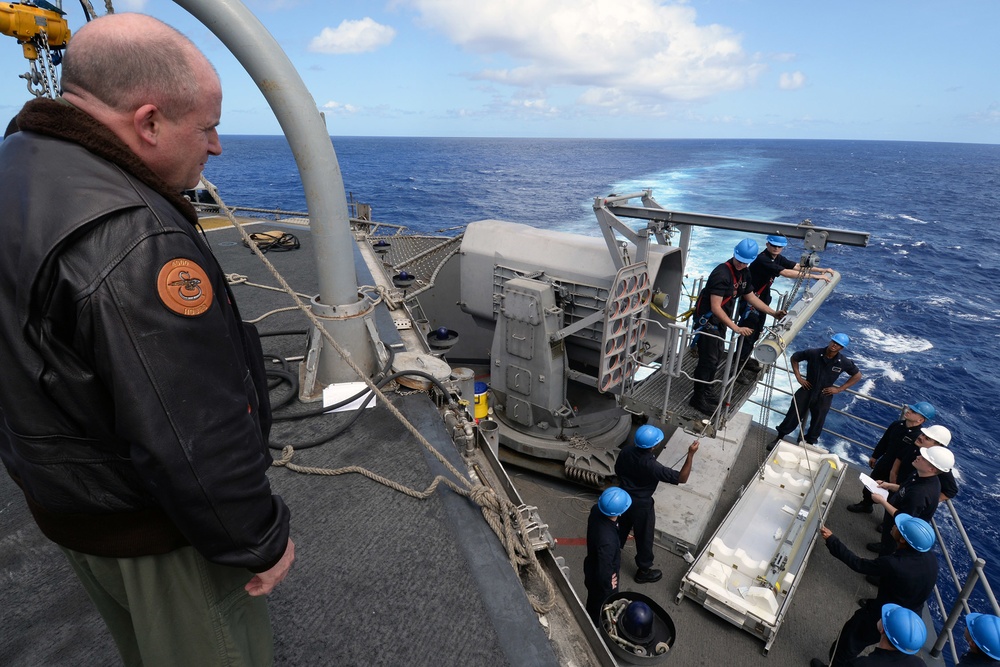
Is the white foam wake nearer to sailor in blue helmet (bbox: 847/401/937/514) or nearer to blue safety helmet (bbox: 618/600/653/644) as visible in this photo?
sailor in blue helmet (bbox: 847/401/937/514)

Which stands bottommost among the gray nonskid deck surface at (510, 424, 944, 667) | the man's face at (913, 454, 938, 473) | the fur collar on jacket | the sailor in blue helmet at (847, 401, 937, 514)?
the gray nonskid deck surface at (510, 424, 944, 667)

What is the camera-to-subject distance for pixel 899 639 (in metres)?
4.03

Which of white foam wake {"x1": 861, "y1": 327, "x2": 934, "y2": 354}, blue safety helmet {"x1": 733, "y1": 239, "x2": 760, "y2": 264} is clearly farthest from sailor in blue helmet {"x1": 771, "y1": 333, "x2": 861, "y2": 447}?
white foam wake {"x1": 861, "y1": 327, "x2": 934, "y2": 354}

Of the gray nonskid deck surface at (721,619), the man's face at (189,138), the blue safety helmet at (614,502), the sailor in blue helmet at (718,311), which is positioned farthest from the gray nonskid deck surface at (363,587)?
the sailor in blue helmet at (718,311)

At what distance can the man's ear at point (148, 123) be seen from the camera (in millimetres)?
1165

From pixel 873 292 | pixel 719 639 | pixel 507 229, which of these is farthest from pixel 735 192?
pixel 719 639

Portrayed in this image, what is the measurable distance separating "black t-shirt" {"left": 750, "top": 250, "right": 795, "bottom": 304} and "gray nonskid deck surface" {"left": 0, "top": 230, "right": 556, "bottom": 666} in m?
5.59

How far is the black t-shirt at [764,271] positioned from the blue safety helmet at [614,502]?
388 centimetres

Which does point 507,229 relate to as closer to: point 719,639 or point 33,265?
point 719,639

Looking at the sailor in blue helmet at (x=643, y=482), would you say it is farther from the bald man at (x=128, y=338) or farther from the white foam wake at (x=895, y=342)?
the white foam wake at (x=895, y=342)

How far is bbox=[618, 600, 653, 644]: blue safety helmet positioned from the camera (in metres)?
3.96

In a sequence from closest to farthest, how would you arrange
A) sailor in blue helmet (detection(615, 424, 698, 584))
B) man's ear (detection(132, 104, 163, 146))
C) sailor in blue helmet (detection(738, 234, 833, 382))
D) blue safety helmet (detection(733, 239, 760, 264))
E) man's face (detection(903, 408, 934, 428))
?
man's ear (detection(132, 104, 163, 146)) → sailor in blue helmet (detection(615, 424, 698, 584)) → blue safety helmet (detection(733, 239, 760, 264)) → man's face (detection(903, 408, 934, 428)) → sailor in blue helmet (detection(738, 234, 833, 382))

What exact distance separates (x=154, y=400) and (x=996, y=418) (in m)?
20.5

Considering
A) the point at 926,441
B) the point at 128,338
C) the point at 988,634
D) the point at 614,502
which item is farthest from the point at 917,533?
the point at 128,338
